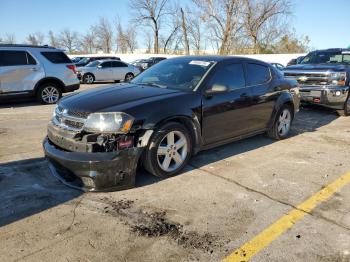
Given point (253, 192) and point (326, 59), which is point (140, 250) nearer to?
point (253, 192)

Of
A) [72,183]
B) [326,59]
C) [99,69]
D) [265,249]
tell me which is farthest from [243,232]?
[99,69]

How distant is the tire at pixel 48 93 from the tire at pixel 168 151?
297 inches

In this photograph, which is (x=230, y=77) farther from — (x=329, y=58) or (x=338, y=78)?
(x=329, y=58)

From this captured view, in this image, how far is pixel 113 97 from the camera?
4.46m

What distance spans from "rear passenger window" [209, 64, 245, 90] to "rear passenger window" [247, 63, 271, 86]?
0.22 meters

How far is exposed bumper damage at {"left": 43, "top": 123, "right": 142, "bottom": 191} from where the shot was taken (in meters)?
3.82

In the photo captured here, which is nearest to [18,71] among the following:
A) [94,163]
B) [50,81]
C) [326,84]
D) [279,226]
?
[50,81]

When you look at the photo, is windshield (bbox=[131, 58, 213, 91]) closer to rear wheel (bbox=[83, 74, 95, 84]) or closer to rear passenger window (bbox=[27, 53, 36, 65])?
rear passenger window (bbox=[27, 53, 36, 65])

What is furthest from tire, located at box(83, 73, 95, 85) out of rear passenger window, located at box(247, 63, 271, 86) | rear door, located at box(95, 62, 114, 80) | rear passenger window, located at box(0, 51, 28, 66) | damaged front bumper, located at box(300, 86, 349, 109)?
rear passenger window, located at box(247, 63, 271, 86)

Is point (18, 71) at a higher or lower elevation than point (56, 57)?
lower

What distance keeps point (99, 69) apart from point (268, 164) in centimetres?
1652

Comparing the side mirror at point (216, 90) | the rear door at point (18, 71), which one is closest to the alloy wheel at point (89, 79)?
the rear door at point (18, 71)

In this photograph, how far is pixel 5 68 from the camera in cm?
988

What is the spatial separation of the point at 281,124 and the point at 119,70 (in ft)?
51.1
